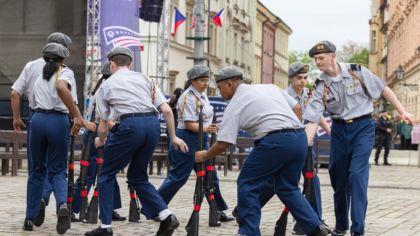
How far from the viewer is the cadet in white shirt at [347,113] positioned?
31.5ft

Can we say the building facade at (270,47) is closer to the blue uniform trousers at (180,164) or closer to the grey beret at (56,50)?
the blue uniform trousers at (180,164)

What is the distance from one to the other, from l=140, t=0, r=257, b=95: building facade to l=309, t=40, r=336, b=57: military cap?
20.5 meters

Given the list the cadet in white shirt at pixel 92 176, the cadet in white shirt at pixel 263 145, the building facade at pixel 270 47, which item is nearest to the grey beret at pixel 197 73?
the cadet in white shirt at pixel 92 176

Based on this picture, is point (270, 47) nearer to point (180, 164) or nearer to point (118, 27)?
point (118, 27)

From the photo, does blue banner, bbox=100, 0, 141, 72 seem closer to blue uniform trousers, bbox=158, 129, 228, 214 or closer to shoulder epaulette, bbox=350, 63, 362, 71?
blue uniform trousers, bbox=158, 129, 228, 214

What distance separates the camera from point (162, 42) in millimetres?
30578

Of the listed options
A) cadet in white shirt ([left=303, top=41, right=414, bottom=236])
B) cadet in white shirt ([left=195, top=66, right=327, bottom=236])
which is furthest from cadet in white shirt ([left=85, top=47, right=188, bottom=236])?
cadet in white shirt ([left=303, top=41, right=414, bottom=236])

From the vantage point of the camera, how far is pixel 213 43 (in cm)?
5791

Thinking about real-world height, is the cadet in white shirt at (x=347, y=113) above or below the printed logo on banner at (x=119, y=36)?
below

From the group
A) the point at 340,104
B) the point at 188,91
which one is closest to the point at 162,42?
the point at 188,91

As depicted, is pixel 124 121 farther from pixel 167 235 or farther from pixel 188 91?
pixel 188 91

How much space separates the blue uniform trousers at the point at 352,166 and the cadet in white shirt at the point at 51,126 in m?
2.40

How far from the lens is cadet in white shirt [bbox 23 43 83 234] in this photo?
10141mm

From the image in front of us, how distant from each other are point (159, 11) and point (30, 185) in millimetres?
19075
